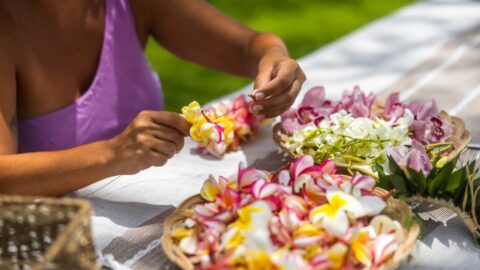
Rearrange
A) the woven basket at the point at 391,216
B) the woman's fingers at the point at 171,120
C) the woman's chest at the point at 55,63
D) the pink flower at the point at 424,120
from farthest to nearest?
the woman's chest at the point at 55,63, the pink flower at the point at 424,120, the woman's fingers at the point at 171,120, the woven basket at the point at 391,216

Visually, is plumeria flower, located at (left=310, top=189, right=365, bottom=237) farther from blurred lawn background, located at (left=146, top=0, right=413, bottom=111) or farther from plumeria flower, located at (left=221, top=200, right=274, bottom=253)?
blurred lawn background, located at (left=146, top=0, right=413, bottom=111)

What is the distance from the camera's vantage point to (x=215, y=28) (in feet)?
5.48

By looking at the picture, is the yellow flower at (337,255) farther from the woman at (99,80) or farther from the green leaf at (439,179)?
the woman at (99,80)

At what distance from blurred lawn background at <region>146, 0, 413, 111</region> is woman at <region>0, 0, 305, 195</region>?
1.22 metres

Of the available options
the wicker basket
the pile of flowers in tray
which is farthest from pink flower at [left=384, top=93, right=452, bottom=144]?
the wicker basket

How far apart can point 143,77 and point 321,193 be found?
79 centimetres

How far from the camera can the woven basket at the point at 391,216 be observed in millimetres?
891

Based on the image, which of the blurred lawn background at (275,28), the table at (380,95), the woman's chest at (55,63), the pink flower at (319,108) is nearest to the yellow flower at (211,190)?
the table at (380,95)

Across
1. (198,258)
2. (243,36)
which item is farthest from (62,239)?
(243,36)

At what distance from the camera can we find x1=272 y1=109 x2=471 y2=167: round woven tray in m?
1.20

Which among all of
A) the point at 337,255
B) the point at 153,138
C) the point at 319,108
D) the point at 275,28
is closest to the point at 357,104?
the point at 319,108

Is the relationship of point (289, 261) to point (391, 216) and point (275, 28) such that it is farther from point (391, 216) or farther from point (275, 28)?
point (275, 28)

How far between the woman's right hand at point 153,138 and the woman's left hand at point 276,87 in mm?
163

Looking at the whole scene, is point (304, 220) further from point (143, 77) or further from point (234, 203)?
point (143, 77)
